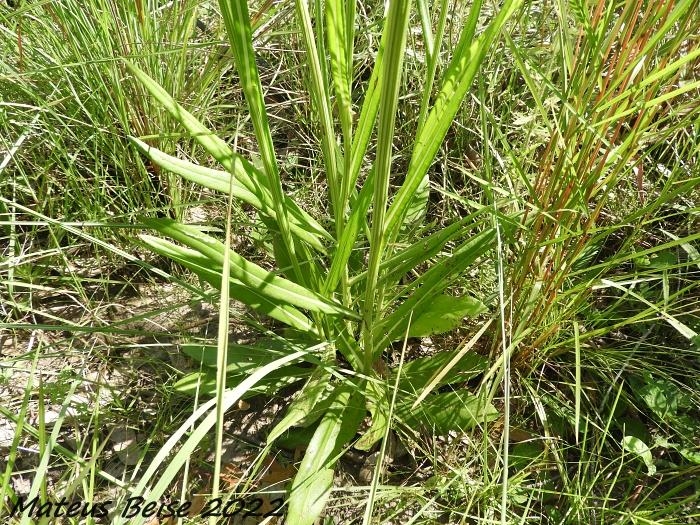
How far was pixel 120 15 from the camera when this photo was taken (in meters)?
1.45

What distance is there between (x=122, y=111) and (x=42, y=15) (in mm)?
309

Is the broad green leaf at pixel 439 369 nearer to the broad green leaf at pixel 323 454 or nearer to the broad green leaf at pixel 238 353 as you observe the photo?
the broad green leaf at pixel 323 454

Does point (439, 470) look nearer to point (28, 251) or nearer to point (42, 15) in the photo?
point (28, 251)

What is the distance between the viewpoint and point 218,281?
1055mm

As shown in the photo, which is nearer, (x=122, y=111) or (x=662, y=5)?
(x=662, y=5)

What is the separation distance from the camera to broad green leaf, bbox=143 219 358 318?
38.4 inches

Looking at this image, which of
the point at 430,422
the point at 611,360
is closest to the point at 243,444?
the point at 430,422

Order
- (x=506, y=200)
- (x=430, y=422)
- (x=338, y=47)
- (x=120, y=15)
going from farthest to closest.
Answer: (x=120, y=15), (x=430, y=422), (x=506, y=200), (x=338, y=47)

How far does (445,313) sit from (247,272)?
0.43 metres

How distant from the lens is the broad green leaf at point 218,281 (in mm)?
969

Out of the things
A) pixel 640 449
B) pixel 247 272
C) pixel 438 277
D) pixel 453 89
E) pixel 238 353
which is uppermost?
pixel 453 89

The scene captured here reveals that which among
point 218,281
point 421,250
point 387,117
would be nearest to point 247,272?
point 218,281

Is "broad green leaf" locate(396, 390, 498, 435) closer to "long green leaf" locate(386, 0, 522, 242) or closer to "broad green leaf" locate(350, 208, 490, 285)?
"broad green leaf" locate(350, 208, 490, 285)

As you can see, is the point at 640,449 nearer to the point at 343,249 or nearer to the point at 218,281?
the point at 343,249
